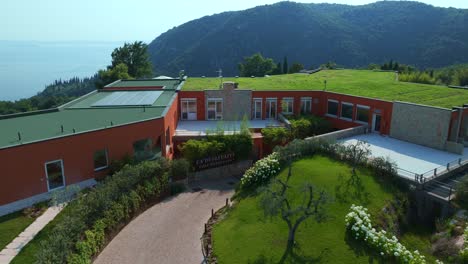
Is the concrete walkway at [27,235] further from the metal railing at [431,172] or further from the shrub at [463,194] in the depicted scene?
the shrub at [463,194]

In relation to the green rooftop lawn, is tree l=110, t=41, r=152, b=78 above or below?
above

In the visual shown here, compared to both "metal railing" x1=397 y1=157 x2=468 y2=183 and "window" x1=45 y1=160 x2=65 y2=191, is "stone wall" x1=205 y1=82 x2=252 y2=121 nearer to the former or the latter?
"metal railing" x1=397 y1=157 x2=468 y2=183

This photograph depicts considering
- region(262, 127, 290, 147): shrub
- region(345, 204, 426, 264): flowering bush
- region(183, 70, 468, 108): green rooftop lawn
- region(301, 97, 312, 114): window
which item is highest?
region(183, 70, 468, 108): green rooftop lawn

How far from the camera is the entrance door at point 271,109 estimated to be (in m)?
32.8

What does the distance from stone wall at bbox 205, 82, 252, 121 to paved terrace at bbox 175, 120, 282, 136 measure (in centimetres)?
111

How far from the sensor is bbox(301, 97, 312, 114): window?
33250 millimetres

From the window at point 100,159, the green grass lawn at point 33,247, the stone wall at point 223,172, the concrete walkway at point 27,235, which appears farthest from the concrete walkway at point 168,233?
the window at point 100,159

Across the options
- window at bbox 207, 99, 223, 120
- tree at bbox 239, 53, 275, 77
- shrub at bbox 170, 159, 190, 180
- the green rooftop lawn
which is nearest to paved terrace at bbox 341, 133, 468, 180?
the green rooftop lawn

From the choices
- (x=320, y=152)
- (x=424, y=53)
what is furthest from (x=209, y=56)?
(x=320, y=152)

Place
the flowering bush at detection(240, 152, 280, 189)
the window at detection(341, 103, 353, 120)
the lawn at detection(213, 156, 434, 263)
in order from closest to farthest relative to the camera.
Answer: the lawn at detection(213, 156, 434, 263), the flowering bush at detection(240, 152, 280, 189), the window at detection(341, 103, 353, 120)

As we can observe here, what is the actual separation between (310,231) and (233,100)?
62.8 ft

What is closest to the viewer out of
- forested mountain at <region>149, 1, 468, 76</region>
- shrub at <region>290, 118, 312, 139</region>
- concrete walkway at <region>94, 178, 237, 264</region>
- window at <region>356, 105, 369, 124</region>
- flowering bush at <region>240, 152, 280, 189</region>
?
concrete walkway at <region>94, 178, 237, 264</region>

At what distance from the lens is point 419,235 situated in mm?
17156

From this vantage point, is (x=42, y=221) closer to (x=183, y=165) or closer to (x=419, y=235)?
(x=183, y=165)
